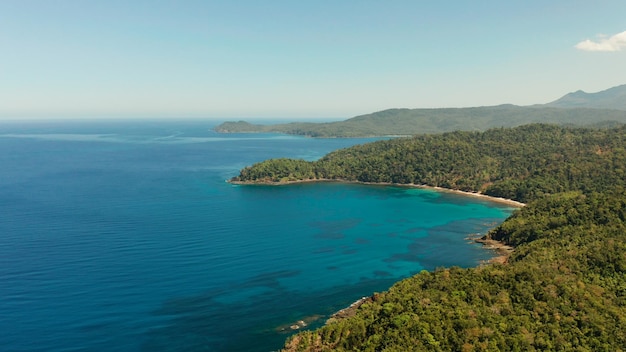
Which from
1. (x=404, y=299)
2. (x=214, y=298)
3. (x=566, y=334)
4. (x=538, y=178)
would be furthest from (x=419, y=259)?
(x=538, y=178)

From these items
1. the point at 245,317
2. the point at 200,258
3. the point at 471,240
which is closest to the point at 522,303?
the point at 245,317

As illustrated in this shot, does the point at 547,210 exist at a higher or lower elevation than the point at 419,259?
higher

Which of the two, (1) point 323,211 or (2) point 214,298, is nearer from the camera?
(2) point 214,298

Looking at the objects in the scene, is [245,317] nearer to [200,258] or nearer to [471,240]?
[200,258]

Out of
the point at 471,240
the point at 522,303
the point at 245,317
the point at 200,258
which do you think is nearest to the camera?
the point at 522,303

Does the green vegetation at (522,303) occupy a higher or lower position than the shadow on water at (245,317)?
higher

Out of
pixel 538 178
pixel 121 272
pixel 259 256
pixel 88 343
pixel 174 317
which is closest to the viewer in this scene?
pixel 88 343

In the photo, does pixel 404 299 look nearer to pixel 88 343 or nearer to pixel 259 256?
pixel 259 256

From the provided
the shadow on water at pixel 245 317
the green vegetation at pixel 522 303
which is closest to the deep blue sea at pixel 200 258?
the shadow on water at pixel 245 317

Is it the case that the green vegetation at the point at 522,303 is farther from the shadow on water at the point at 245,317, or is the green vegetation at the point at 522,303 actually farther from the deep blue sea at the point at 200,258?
the deep blue sea at the point at 200,258
